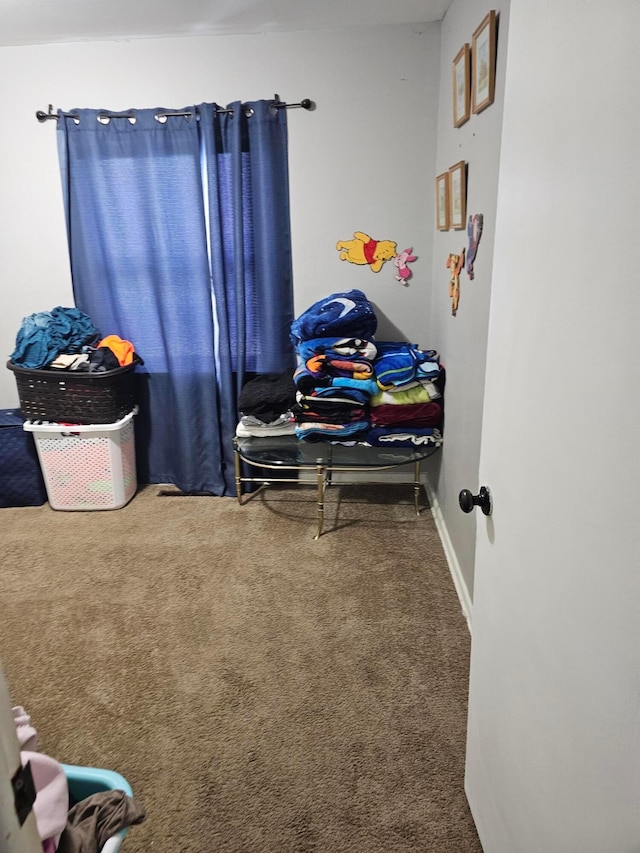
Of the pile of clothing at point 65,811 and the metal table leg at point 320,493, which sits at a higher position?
the pile of clothing at point 65,811

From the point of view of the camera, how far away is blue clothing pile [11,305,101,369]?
292 cm

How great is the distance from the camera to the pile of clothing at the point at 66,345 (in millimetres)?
2918

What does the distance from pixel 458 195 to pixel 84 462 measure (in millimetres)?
2181

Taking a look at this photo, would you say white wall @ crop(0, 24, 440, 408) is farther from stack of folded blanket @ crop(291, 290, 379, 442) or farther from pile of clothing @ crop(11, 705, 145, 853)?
pile of clothing @ crop(11, 705, 145, 853)

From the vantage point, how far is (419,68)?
2773 mm

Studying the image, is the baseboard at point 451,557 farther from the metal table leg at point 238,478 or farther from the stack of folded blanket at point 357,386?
the metal table leg at point 238,478

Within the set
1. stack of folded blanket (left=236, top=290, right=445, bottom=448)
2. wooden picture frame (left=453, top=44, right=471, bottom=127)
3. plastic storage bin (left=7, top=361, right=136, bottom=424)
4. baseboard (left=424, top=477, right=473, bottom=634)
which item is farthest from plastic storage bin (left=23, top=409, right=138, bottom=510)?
wooden picture frame (left=453, top=44, right=471, bottom=127)

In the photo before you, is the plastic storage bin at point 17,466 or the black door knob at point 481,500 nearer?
the black door knob at point 481,500

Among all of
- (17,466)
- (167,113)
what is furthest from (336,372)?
(17,466)

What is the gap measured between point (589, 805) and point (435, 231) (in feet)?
8.65

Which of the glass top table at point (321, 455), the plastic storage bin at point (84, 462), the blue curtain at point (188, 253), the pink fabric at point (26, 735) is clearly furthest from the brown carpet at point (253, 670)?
the pink fabric at point (26, 735)

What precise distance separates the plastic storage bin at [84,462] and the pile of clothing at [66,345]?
0.30 m

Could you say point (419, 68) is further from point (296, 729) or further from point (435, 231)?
point (296, 729)

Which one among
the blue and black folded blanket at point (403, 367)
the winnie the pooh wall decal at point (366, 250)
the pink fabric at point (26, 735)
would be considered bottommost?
the pink fabric at point (26, 735)
